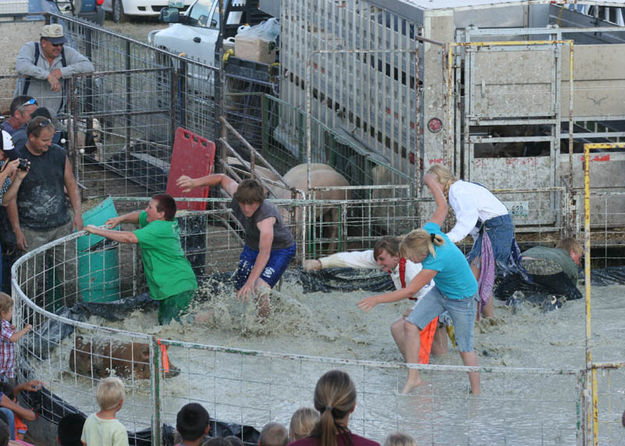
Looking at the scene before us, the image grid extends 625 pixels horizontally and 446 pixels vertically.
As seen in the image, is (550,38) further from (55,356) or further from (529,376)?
(55,356)

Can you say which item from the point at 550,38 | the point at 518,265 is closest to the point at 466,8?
the point at 550,38

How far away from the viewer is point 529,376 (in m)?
8.87

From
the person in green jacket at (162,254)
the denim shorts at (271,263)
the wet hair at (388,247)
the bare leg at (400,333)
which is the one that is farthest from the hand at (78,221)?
the bare leg at (400,333)

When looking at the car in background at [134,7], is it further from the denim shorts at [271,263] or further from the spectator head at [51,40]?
the denim shorts at [271,263]

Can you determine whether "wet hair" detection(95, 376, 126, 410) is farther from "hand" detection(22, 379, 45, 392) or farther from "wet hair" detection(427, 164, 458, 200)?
"wet hair" detection(427, 164, 458, 200)

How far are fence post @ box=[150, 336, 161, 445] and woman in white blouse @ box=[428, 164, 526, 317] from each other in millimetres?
3678

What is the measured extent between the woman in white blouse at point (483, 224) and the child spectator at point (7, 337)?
12.8ft

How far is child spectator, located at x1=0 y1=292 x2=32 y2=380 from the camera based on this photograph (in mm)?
7711

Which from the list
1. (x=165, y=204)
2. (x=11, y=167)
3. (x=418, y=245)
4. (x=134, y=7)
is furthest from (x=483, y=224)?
(x=134, y=7)

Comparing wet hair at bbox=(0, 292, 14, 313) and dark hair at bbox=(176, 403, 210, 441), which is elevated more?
wet hair at bbox=(0, 292, 14, 313)

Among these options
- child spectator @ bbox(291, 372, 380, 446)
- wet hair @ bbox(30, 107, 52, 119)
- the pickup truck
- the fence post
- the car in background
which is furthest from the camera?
the car in background

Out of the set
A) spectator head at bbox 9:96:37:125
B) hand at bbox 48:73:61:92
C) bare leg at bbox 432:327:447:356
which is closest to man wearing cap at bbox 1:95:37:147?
spectator head at bbox 9:96:37:125

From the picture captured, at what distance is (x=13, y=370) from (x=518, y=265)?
4998 mm

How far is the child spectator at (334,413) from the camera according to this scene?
5.17 meters
